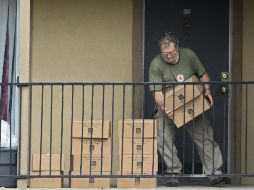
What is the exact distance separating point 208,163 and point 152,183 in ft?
2.57

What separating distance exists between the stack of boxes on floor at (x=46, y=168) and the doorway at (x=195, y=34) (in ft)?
5.44

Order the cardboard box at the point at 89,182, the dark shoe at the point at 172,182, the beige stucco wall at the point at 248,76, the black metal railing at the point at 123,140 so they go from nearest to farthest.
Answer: the black metal railing at the point at 123,140
the cardboard box at the point at 89,182
the dark shoe at the point at 172,182
the beige stucco wall at the point at 248,76

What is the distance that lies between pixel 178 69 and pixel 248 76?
4.12 ft

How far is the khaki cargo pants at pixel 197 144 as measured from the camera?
8531 millimetres

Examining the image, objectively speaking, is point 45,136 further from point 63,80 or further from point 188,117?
point 188,117

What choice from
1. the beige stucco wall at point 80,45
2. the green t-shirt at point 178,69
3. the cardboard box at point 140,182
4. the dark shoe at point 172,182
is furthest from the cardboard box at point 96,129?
the beige stucco wall at point 80,45

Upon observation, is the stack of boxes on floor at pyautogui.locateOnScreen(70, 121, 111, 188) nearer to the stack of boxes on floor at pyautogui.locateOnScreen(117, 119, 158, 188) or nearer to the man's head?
the stack of boxes on floor at pyautogui.locateOnScreen(117, 119, 158, 188)

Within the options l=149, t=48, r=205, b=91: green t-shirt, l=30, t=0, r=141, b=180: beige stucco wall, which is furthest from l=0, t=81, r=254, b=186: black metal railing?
l=30, t=0, r=141, b=180: beige stucco wall

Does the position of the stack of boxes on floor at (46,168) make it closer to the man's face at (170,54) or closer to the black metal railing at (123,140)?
the black metal railing at (123,140)

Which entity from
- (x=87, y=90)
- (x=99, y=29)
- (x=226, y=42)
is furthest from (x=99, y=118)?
(x=226, y=42)

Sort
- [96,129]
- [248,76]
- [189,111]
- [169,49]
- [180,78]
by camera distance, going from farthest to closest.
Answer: [248,76] → [180,78] → [169,49] → [189,111] → [96,129]

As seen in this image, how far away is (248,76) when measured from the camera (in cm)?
949

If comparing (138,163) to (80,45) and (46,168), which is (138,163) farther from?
(80,45)

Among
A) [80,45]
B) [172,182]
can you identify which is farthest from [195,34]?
[172,182]
